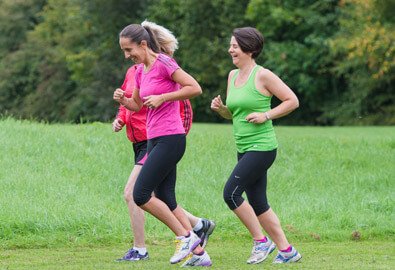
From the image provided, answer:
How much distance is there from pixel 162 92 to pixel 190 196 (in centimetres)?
512

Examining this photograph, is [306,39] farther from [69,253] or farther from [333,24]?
[69,253]

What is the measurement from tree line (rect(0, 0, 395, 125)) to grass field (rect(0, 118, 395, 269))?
21.7 meters

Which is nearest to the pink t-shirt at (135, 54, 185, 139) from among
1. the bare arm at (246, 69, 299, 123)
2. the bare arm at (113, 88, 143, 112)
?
the bare arm at (113, 88, 143, 112)

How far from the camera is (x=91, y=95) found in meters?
58.2

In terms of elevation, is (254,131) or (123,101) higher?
(123,101)

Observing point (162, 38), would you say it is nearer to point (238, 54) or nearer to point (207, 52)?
point (238, 54)

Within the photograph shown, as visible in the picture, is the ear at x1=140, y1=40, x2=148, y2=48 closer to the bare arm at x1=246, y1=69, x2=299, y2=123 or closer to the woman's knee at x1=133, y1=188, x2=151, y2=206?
the bare arm at x1=246, y1=69, x2=299, y2=123

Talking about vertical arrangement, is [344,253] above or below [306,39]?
above

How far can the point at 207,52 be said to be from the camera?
5191 cm

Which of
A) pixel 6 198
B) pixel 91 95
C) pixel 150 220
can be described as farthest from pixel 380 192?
pixel 91 95

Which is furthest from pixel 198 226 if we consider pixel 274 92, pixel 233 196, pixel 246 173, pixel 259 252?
pixel 274 92

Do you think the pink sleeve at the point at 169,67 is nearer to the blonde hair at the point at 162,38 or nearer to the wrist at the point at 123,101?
the blonde hair at the point at 162,38

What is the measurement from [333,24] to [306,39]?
1.81 meters

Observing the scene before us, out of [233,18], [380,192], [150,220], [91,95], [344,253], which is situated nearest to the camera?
[344,253]
